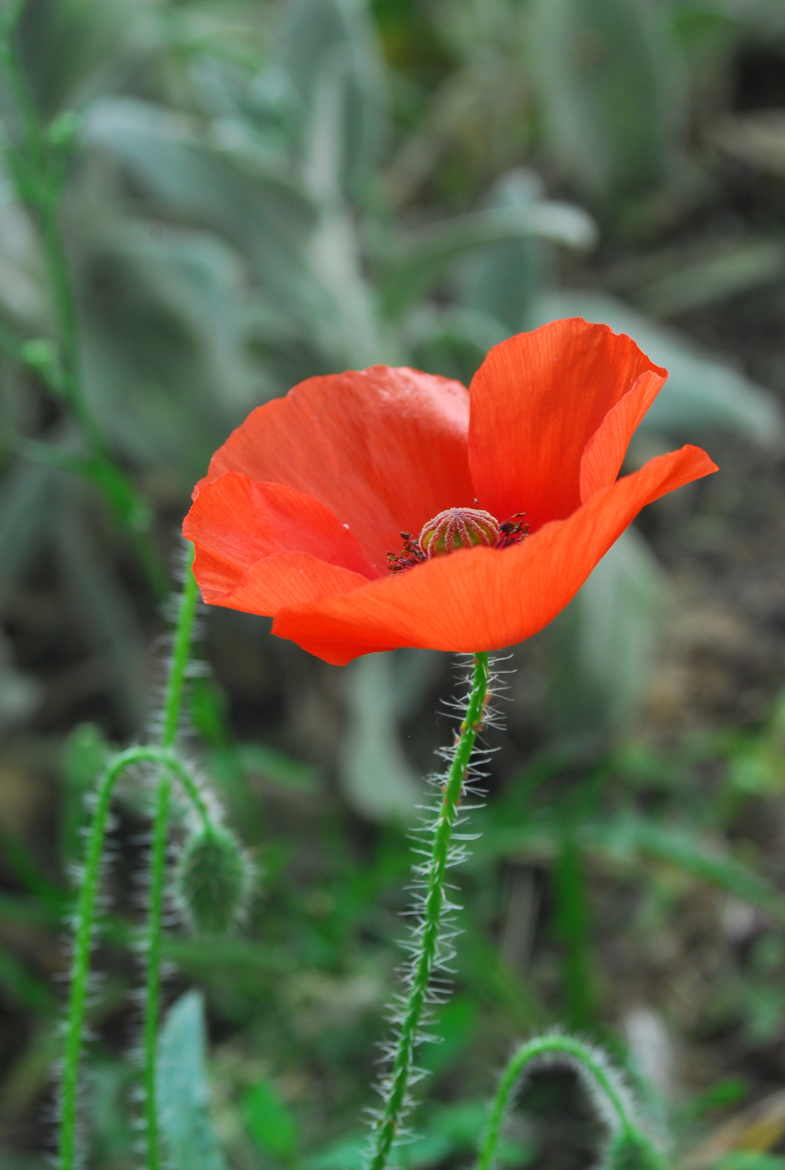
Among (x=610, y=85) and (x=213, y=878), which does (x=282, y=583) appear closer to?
(x=213, y=878)

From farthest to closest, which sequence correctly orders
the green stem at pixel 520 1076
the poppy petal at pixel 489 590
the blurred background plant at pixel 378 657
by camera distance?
the blurred background plant at pixel 378 657 → the green stem at pixel 520 1076 → the poppy petal at pixel 489 590

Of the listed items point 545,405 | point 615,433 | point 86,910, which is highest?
point 545,405

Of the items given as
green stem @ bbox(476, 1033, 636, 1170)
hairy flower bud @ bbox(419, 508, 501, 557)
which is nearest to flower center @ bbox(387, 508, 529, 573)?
hairy flower bud @ bbox(419, 508, 501, 557)

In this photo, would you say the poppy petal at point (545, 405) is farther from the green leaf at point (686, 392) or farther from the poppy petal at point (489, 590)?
the green leaf at point (686, 392)

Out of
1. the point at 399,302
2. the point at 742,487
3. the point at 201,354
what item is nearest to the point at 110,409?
the point at 201,354

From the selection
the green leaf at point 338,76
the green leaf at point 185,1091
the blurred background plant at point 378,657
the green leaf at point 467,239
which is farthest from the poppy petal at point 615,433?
the green leaf at point 338,76

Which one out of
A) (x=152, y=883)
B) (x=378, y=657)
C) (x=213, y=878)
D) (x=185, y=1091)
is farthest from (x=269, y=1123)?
(x=378, y=657)

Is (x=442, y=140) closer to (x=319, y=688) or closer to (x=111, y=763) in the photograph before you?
(x=319, y=688)
